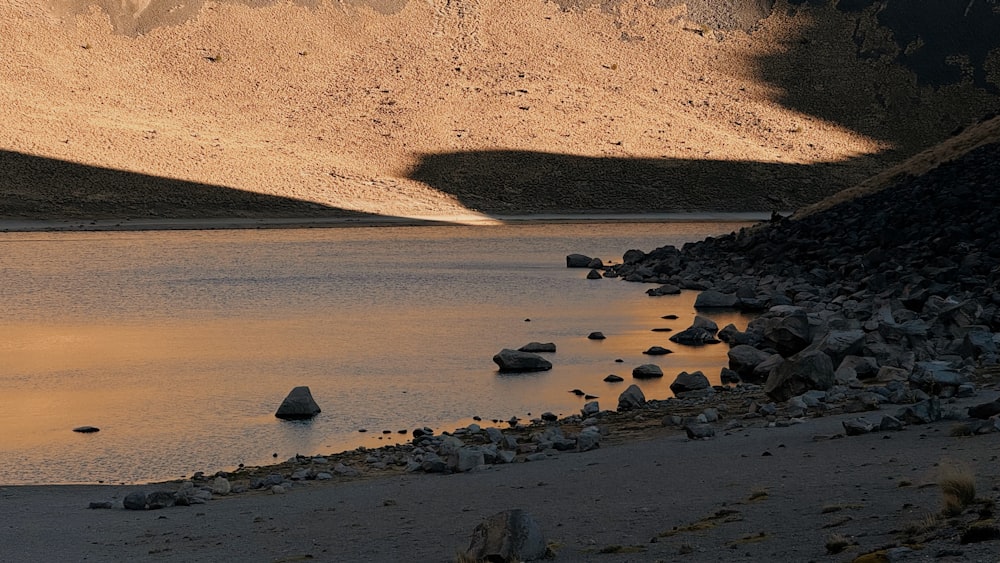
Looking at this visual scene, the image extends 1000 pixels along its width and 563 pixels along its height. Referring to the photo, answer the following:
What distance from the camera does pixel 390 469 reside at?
1380 centimetres

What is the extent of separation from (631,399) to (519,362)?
14.6 feet

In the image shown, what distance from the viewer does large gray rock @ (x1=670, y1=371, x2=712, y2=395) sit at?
1925cm

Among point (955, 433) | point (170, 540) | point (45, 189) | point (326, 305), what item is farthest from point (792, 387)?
point (45, 189)

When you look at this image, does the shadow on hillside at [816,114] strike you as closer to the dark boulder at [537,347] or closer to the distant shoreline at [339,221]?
the distant shoreline at [339,221]

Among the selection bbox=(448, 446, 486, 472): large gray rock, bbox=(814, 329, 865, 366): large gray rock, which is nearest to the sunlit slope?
bbox=(814, 329, 865, 366): large gray rock

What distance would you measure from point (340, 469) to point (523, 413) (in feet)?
14.6

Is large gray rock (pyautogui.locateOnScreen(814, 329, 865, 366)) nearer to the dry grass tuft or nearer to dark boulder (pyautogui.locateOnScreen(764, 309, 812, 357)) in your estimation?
dark boulder (pyautogui.locateOnScreen(764, 309, 812, 357))

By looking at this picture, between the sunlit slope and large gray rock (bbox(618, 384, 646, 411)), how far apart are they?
209ft

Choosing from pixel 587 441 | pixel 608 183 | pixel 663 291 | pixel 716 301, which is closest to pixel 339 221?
pixel 608 183

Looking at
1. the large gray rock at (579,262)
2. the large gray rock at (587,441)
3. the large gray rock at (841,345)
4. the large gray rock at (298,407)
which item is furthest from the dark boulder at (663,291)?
the large gray rock at (587,441)

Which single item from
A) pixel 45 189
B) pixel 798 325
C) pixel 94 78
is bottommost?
pixel 798 325

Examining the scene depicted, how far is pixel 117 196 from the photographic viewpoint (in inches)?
3127

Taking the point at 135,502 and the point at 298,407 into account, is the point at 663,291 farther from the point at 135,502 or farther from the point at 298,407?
the point at 135,502

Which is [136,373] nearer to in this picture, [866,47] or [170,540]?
[170,540]
